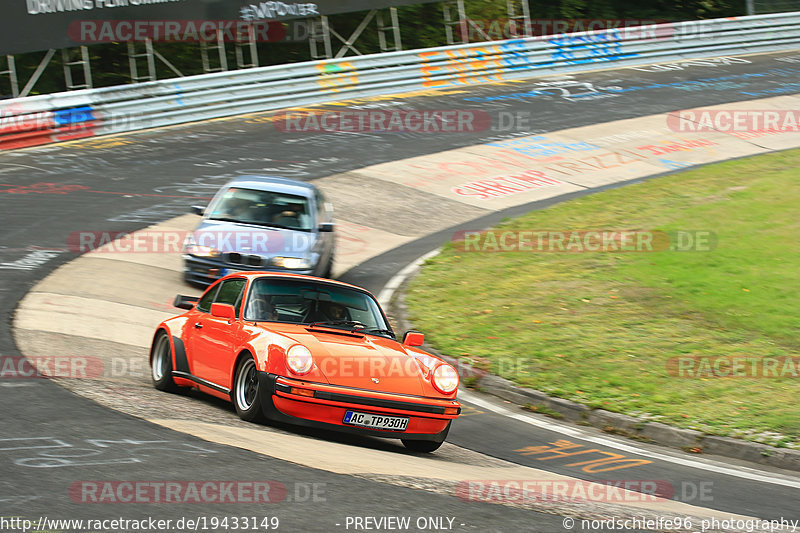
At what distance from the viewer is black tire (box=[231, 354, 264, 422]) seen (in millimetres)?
7635

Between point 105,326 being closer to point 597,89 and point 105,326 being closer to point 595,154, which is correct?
point 595,154

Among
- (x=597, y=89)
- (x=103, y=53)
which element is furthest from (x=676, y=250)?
(x=103, y=53)

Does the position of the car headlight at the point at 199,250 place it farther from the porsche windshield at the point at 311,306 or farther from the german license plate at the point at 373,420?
the german license plate at the point at 373,420

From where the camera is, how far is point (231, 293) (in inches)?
351

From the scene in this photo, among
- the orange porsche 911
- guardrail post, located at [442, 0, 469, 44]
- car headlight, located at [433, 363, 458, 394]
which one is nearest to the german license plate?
the orange porsche 911

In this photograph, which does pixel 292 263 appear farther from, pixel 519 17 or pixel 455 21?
pixel 455 21

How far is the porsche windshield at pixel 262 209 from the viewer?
47.2 ft

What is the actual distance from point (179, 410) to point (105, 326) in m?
3.84

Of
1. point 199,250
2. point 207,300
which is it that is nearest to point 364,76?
point 199,250

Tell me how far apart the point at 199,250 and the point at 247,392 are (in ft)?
20.2

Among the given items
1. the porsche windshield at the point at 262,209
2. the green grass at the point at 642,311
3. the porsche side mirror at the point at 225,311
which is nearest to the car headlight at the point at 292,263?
the porsche windshield at the point at 262,209

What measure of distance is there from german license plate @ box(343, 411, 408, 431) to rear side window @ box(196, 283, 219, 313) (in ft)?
7.66

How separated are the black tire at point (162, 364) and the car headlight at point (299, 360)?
6.90 ft

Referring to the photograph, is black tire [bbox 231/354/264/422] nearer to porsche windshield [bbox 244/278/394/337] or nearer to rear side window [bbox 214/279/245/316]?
porsche windshield [bbox 244/278/394/337]
